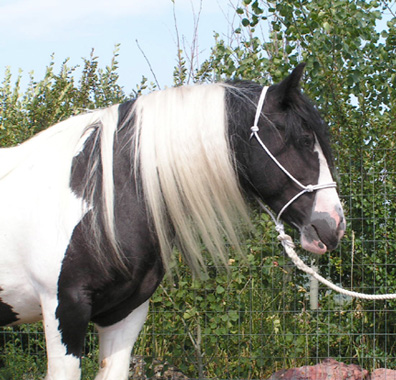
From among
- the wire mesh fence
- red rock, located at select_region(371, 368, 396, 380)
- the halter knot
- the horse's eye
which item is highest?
the horse's eye

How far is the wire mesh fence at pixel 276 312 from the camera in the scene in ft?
14.7

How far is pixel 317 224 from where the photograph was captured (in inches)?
95.7

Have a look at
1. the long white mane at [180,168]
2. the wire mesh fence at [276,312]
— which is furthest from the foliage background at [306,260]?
the long white mane at [180,168]

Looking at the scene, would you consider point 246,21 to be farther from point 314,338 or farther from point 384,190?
point 314,338

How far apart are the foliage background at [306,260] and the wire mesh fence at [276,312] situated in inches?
0.4

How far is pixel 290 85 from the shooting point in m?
2.51

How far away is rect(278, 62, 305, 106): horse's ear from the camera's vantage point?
247 cm

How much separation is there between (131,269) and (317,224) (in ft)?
2.76

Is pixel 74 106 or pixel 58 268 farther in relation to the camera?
pixel 74 106

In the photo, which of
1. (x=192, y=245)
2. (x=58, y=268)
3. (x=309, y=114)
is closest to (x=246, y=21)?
(x=309, y=114)

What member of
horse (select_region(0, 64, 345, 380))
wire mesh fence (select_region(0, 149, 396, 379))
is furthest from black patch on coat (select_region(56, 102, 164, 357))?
wire mesh fence (select_region(0, 149, 396, 379))

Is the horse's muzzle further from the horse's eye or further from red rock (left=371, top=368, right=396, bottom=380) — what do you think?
red rock (left=371, top=368, right=396, bottom=380)

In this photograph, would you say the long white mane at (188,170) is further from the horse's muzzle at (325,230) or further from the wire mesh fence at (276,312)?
the wire mesh fence at (276,312)

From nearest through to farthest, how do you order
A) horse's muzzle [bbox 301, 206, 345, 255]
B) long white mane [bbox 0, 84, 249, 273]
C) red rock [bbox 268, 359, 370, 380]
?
horse's muzzle [bbox 301, 206, 345, 255] < long white mane [bbox 0, 84, 249, 273] < red rock [bbox 268, 359, 370, 380]
